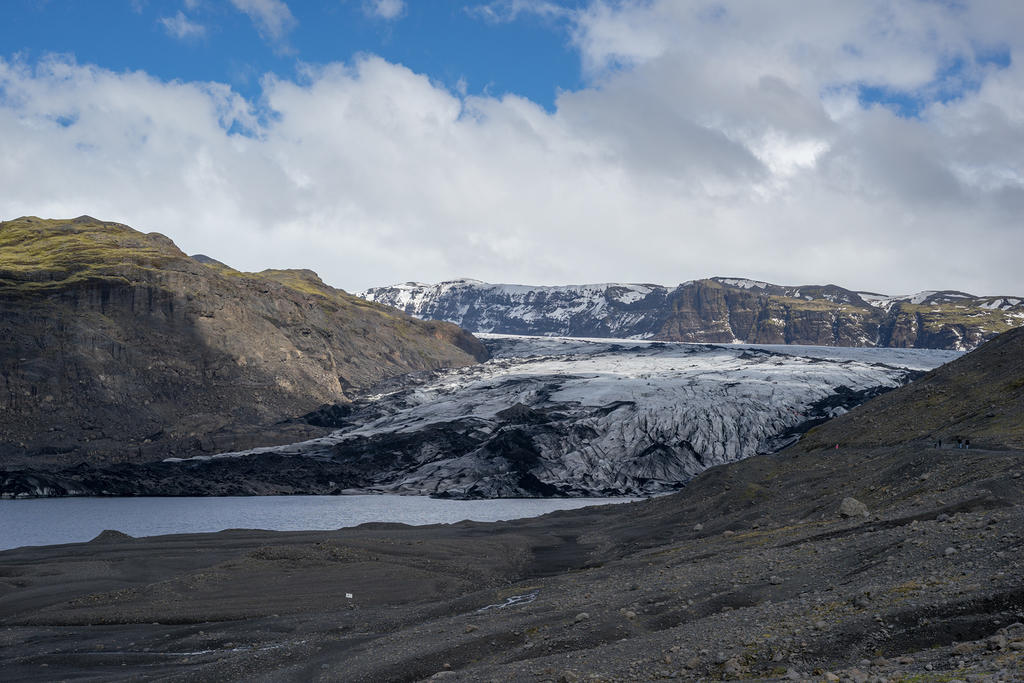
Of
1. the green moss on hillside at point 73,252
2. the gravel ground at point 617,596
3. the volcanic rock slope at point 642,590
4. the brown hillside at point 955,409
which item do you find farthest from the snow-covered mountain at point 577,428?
the gravel ground at point 617,596

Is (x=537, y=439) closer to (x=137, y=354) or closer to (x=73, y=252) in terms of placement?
(x=137, y=354)

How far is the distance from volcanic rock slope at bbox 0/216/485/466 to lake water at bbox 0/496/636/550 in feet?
63.7

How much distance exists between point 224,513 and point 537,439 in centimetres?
3841

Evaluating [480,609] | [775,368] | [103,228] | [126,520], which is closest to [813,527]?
[480,609]

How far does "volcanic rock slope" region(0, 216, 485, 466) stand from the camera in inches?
4077

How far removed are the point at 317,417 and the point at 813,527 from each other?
318ft

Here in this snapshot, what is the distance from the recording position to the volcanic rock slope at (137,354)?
104 m

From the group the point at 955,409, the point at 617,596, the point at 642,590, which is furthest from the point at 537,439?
the point at 617,596

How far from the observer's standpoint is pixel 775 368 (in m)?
142

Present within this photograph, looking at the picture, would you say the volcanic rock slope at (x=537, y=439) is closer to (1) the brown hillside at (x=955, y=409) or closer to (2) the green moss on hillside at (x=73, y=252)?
(2) the green moss on hillside at (x=73, y=252)

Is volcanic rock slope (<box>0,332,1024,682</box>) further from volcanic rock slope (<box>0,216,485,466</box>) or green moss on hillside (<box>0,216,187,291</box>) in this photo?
green moss on hillside (<box>0,216,187,291</box>)

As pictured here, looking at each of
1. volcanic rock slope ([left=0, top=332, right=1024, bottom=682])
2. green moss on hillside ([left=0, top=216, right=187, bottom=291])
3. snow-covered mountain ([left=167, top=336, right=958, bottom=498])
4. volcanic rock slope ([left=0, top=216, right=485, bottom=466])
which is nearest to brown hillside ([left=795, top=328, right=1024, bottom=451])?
volcanic rock slope ([left=0, top=332, right=1024, bottom=682])

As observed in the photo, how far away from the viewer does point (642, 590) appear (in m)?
26.4

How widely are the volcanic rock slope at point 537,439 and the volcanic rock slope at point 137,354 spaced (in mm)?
9333
